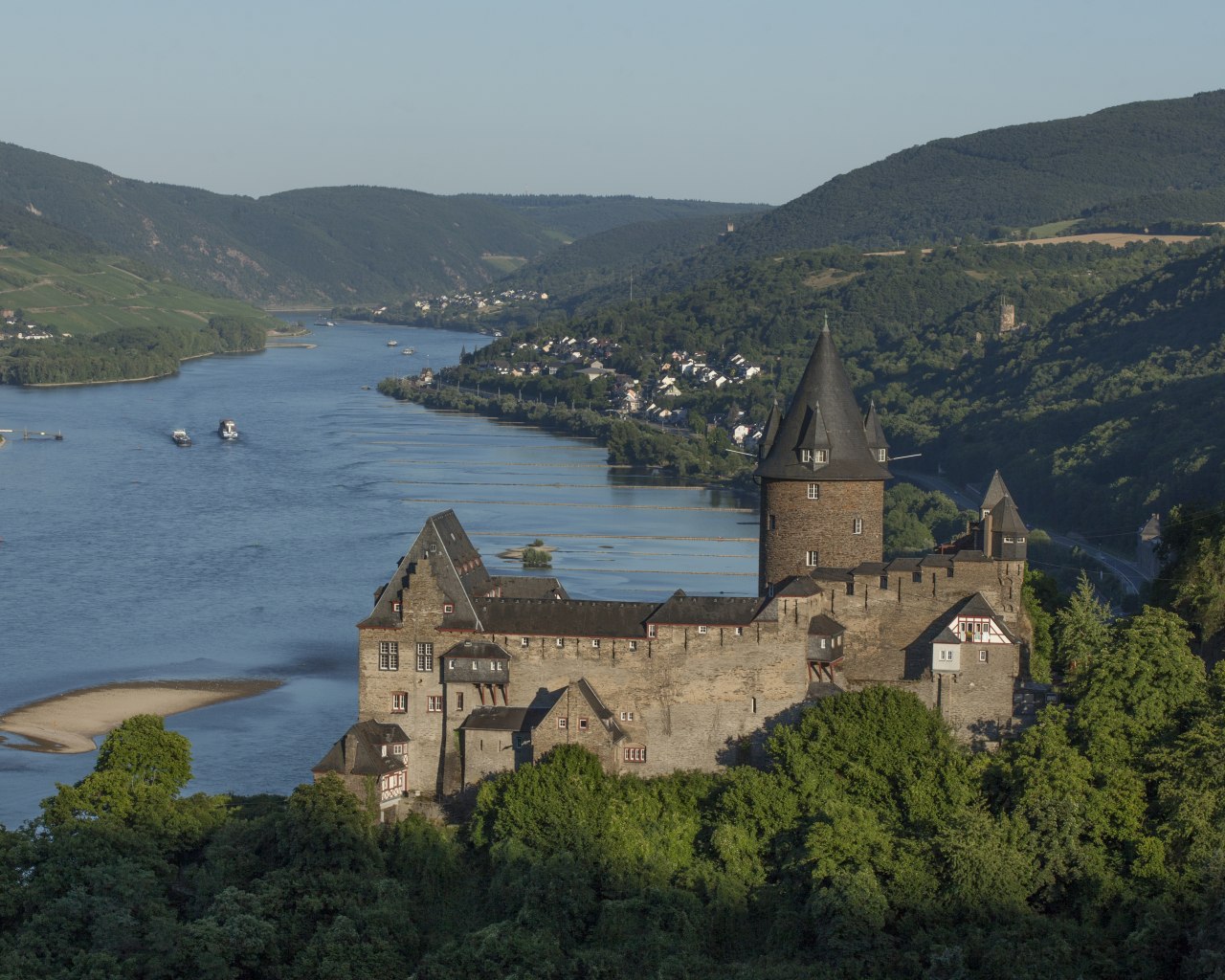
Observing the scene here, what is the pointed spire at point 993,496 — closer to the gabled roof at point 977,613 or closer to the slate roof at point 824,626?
the gabled roof at point 977,613

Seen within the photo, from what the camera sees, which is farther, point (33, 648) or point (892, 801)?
point (33, 648)

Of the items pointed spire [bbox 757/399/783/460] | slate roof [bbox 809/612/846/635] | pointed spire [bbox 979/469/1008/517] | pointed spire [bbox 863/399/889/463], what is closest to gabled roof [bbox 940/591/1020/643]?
slate roof [bbox 809/612/846/635]

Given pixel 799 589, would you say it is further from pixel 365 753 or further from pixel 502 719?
pixel 365 753

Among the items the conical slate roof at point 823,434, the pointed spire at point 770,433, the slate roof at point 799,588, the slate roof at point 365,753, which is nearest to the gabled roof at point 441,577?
the slate roof at point 365,753

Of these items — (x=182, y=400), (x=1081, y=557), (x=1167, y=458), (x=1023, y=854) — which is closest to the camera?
(x=1023, y=854)

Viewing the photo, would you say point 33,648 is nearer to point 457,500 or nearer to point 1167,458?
point 457,500

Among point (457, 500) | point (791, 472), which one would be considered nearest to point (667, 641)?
point (791, 472)
